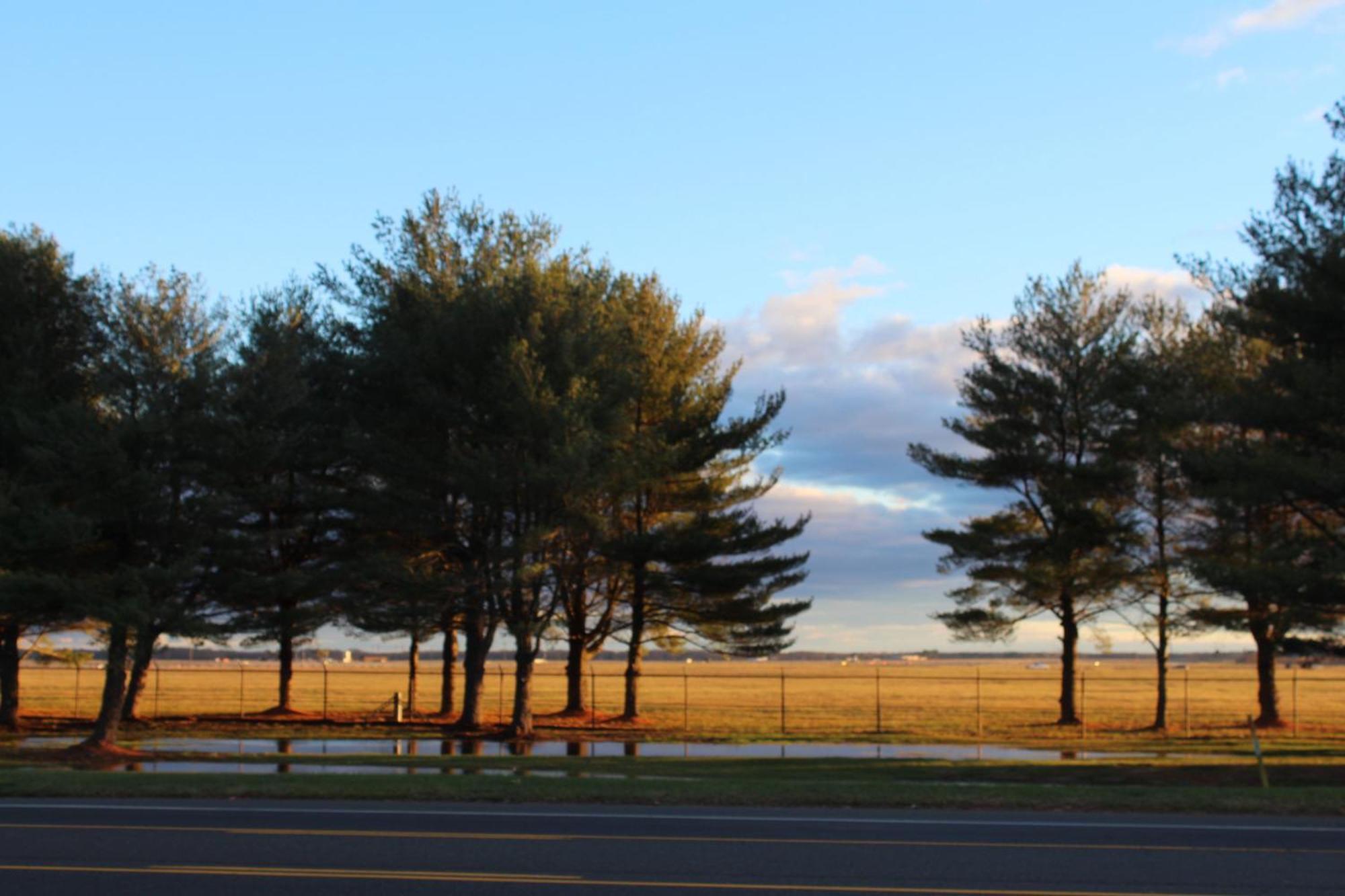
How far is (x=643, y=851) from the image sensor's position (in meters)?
11.8

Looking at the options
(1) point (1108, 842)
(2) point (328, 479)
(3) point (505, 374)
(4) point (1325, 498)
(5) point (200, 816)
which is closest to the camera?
(1) point (1108, 842)

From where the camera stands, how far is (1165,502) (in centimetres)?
3922

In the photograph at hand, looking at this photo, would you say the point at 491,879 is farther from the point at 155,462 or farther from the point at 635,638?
the point at 635,638

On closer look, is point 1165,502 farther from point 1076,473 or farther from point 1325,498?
point 1325,498

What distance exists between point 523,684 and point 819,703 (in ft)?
84.9

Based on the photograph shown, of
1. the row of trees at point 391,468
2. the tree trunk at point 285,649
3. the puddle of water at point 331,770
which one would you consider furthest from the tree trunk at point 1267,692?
the tree trunk at point 285,649

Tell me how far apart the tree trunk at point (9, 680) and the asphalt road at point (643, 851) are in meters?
23.0

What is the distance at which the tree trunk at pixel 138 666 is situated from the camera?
2906 cm

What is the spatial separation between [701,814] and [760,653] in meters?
24.8

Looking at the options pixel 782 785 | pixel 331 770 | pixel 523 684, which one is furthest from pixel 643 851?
pixel 523 684

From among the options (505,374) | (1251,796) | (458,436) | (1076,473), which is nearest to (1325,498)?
(1251,796)

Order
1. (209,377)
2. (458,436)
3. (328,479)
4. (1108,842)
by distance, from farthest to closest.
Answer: (328,479), (458,436), (209,377), (1108,842)

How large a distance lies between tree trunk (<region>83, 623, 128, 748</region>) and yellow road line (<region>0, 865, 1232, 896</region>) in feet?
61.9

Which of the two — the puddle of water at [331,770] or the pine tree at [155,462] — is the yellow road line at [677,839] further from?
the pine tree at [155,462]
